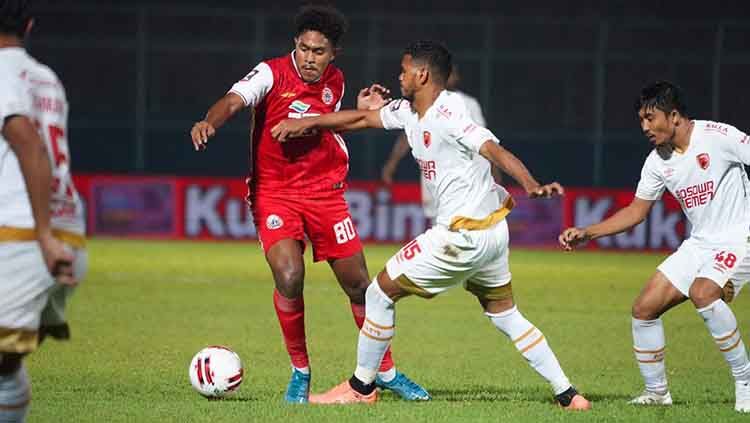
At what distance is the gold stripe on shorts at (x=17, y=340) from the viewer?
193 inches

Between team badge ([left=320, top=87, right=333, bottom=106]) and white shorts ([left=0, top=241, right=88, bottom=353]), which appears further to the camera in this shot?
team badge ([left=320, top=87, right=333, bottom=106])

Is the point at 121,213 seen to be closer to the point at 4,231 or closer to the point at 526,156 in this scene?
the point at 526,156

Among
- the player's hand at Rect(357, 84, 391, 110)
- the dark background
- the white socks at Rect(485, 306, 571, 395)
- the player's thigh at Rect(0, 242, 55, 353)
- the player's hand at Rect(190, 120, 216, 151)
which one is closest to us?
the player's thigh at Rect(0, 242, 55, 353)

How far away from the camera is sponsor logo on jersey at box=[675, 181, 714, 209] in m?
7.53

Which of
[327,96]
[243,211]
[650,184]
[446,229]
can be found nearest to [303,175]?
[327,96]

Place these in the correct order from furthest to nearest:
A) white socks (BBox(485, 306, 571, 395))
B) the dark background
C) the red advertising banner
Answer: the dark background, the red advertising banner, white socks (BBox(485, 306, 571, 395))

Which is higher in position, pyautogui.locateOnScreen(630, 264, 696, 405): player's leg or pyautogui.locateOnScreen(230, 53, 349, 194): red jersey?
pyautogui.locateOnScreen(230, 53, 349, 194): red jersey

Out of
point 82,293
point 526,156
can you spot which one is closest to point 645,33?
point 526,156

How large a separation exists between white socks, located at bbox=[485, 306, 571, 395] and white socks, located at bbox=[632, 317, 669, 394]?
62 cm

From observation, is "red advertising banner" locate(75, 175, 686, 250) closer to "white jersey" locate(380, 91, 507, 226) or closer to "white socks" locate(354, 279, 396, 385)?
"white socks" locate(354, 279, 396, 385)

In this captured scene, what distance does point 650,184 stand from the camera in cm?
780

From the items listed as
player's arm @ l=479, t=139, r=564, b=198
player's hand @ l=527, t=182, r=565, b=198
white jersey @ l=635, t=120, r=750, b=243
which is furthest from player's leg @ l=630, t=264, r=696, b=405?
player's hand @ l=527, t=182, r=565, b=198

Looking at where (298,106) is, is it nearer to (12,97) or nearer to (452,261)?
(452,261)

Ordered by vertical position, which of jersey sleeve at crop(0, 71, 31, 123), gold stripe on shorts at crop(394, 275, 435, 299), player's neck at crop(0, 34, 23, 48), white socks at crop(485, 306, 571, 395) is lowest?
white socks at crop(485, 306, 571, 395)
